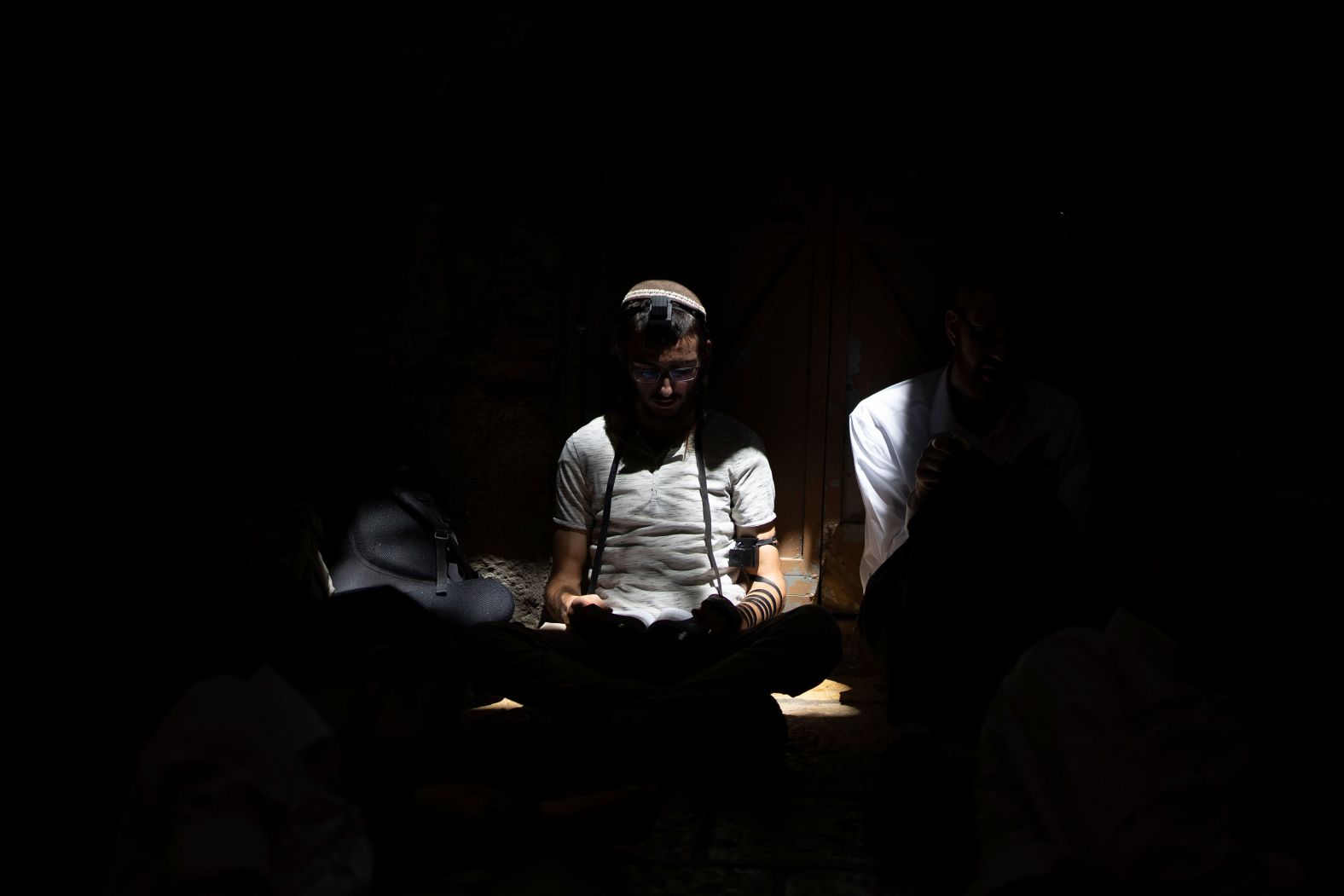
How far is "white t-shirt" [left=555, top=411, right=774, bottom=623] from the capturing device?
3.79 m

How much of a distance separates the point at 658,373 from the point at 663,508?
0.49 m

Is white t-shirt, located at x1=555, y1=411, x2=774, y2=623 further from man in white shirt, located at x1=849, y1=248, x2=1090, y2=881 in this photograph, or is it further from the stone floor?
the stone floor

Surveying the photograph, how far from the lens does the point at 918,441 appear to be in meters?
4.02

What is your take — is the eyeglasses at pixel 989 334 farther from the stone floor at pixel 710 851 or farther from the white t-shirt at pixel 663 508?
the stone floor at pixel 710 851

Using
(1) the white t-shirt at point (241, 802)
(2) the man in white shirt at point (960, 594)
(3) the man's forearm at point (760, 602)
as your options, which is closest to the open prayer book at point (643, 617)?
(3) the man's forearm at point (760, 602)

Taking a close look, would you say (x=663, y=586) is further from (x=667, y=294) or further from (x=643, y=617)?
(x=667, y=294)

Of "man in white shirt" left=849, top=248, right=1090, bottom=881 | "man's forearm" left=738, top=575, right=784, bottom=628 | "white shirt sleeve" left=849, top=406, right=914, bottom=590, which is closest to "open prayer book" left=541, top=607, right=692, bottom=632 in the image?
"man's forearm" left=738, top=575, right=784, bottom=628

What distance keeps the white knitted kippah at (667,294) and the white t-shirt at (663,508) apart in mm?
441

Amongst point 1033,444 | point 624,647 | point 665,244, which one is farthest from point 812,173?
point 624,647

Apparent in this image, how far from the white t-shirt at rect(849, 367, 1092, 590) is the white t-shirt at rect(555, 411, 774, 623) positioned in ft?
1.40

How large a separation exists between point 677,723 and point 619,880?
0.64 m

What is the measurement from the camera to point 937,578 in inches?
124

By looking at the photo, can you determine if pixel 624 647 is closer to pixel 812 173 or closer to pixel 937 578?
pixel 937 578

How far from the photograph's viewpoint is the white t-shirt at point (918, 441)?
392 cm
